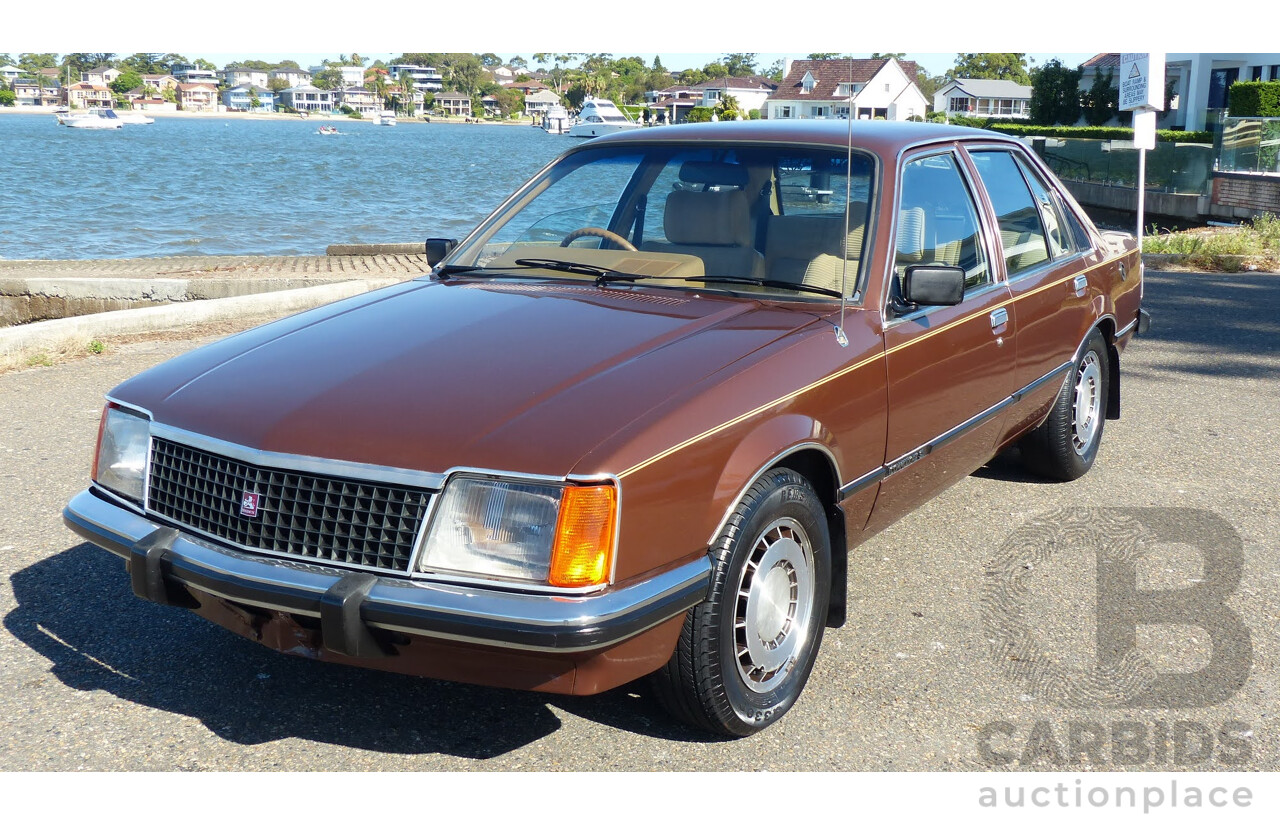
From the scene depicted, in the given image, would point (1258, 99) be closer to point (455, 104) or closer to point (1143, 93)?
point (1143, 93)

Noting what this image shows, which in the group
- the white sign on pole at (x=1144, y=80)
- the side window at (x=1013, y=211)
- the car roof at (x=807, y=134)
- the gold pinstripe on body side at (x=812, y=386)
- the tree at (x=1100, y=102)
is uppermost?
the tree at (x=1100, y=102)

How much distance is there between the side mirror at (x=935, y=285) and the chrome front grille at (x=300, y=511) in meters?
1.80

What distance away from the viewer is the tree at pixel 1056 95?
52.9 m

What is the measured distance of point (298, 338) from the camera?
12.1ft

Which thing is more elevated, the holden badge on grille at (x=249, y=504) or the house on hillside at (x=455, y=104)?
the house on hillside at (x=455, y=104)

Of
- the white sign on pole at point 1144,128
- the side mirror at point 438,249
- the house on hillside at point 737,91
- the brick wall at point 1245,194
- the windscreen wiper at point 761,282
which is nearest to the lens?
the windscreen wiper at point 761,282

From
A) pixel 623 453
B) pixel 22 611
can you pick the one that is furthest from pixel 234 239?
pixel 623 453

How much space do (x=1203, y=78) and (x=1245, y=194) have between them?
27.7m

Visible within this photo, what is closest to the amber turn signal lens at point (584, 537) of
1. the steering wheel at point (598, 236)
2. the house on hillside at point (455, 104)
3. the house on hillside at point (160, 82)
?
the steering wheel at point (598, 236)

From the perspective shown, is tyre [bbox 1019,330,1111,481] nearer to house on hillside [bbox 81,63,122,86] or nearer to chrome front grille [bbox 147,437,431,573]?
chrome front grille [bbox 147,437,431,573]

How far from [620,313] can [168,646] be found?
72.2 inches

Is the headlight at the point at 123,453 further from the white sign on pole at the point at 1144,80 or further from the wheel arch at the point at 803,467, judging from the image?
the white sign on pole at the point at 1144,80

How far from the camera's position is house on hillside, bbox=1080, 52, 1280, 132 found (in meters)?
43.4

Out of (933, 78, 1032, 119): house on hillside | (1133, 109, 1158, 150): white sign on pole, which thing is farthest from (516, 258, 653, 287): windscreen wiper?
(933, 78, 1032, 119): house on hillside
